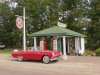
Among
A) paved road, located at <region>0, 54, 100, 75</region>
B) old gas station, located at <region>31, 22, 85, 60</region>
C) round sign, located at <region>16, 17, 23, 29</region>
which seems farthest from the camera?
round sign, located at <region>16, 17, 23, 29</region>

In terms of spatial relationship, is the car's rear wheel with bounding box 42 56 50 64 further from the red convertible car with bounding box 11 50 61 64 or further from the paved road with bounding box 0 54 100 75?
the paved road with bounding box 0 54 100 75

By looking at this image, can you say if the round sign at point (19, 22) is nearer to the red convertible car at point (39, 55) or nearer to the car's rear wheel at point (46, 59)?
the red convertible car at point (39, 55)

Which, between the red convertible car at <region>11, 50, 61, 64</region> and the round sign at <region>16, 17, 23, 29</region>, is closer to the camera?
the red convertible car at <region>11, 50, 61, 64</region>

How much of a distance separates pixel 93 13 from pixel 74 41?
1095 cm

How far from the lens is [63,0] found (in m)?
41.9

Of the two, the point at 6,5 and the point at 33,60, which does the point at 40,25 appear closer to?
the point at 6,5

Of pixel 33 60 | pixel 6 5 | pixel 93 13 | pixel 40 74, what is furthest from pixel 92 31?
pixel 40 74

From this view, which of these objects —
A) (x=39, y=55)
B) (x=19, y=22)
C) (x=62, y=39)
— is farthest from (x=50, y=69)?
(x=62, y=39)

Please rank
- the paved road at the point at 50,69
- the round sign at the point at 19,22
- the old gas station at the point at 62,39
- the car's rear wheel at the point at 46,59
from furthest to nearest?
the round sign at the point at 19,22, the old gas station at the point at 62,39, the car's rear wheel at the point at 46,59, the paved road at the point at 50,69

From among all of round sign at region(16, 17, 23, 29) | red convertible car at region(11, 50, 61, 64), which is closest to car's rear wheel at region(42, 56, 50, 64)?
red convertible car at region(11, 50, 61, 64)

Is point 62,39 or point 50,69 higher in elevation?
point 62,39

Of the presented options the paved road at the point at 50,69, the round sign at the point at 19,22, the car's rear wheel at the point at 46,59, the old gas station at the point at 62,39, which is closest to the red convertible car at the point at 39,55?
the car's rear wheel at the point at 46,59

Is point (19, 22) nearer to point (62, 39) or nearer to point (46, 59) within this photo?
point (62, 39)

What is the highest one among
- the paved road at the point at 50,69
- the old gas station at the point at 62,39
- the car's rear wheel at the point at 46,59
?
the old gas station at the point at 62,39
